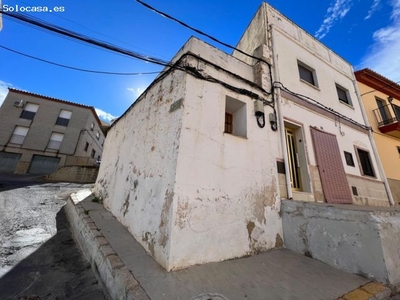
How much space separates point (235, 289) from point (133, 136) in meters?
4.38

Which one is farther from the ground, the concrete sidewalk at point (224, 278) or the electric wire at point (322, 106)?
the electric wire at point (322, 106)

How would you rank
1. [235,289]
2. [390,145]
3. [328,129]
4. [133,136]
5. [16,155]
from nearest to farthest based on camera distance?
1. [235,289]
2. [133,136]
3. [328,129]
4. [390,145]
5. [16,155]

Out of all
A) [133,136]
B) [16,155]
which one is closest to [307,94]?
[133,136]

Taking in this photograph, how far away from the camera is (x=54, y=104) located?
21.5 meters

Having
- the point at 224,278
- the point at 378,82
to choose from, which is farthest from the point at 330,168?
the point at 378,82

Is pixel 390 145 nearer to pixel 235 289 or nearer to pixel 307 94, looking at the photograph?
pixel 307 94

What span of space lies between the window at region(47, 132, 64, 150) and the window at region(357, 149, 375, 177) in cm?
2688

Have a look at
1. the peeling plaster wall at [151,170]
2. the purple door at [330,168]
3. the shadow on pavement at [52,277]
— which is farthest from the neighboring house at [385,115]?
the shadow on pavement at [52,277]

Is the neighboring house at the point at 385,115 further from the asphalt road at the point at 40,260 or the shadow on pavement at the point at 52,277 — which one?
the asphalt road at the point at 40,260

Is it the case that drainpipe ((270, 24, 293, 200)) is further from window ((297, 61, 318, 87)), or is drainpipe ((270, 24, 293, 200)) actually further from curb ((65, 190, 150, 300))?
curb ((65, 190, 150, 300))

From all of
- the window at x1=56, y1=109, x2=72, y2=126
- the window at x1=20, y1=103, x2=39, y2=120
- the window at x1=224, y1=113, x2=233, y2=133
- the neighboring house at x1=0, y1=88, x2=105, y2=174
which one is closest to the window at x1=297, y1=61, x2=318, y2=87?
the window at x1=224, y1=113, x2=233, y2=133

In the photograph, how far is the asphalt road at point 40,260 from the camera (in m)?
2.33

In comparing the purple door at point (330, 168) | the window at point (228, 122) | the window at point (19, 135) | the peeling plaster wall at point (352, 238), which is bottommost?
the peeling plaster wall at point (352, 238)

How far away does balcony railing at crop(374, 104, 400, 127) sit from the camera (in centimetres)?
872
